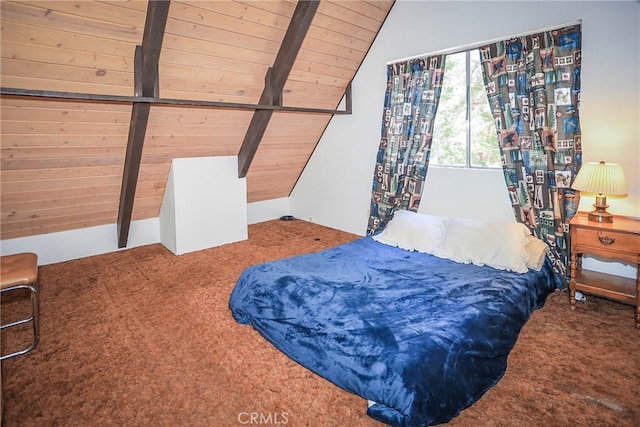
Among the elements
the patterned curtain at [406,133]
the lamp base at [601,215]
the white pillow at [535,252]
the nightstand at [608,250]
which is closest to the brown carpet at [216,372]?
the nightstand at [608,250]

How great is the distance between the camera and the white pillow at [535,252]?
8.74ft

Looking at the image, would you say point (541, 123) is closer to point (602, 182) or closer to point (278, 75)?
point (602, 182)

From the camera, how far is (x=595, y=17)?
8.59ft

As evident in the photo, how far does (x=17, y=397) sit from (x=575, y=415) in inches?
104

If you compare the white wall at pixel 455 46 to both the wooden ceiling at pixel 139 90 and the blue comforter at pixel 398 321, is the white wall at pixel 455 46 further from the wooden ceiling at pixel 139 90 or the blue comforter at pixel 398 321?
the blue comforter at pixel 398 321

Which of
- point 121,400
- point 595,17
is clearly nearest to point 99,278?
point 121,400

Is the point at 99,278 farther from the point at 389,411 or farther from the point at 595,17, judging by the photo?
the point at 595,17

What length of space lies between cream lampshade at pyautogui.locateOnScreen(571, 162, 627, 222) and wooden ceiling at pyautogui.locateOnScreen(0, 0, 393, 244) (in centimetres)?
239

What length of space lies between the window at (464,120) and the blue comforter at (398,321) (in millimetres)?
1205

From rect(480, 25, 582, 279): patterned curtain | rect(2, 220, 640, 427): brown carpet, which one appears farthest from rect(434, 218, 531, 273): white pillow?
rect(2, 220, 640, 427): brown carpet

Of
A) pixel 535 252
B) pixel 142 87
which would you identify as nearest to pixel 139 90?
pixel 142 87

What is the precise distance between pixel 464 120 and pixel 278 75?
1.82 metres

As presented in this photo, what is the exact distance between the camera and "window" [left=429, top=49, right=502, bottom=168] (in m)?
3.38

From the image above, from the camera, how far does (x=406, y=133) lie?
381 centimetres
